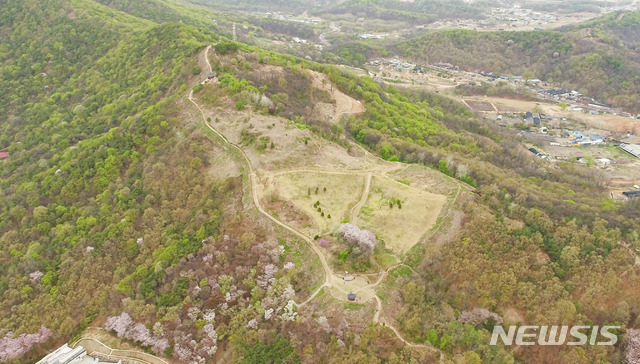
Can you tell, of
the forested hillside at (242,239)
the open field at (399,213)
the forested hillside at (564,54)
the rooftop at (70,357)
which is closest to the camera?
the forested hillside at (242,239)

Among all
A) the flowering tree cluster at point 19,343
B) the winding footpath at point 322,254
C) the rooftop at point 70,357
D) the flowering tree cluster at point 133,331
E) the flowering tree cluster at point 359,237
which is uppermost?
the flowering tree cluster at point 359,237

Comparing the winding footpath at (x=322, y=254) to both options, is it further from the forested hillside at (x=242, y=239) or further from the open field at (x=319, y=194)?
the open field at (x=319, y=194)

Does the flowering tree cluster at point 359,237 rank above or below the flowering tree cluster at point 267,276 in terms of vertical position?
above

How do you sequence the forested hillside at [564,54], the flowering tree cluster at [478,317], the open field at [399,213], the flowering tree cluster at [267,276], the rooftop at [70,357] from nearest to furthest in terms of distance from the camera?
the flowering tree cluster at [478,317]
the rooftop at [70,357]
the flowering tree cluster at [267,276]
the open field at [399,213]
the forested hillside at [564,54]

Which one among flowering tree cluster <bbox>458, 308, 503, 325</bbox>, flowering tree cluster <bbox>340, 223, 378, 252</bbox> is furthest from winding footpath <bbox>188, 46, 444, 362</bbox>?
flowering tree cluster <bbox>458, 308, 503, 325</bbox>

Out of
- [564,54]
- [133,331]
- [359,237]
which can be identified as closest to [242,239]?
[359,237]

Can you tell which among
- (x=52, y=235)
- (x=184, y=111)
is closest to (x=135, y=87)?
(x=184, y=111)

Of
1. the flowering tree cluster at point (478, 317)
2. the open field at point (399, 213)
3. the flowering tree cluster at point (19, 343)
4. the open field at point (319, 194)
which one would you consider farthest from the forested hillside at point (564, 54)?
the flowering tree cluster at point (19, 343)

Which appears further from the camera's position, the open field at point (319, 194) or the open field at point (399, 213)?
the open field at point (319, 194)
